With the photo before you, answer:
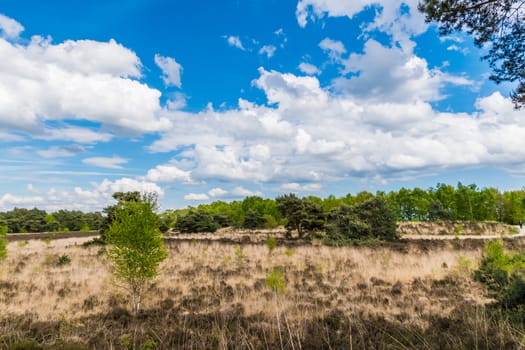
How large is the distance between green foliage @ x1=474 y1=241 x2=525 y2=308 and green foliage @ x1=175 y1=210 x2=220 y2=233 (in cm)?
3358

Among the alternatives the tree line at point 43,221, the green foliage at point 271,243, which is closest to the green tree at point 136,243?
the green foliage at point 271,243

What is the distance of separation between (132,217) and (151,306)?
2.78 meters

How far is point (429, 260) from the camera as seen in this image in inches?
554

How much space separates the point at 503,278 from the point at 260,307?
649 centimetres

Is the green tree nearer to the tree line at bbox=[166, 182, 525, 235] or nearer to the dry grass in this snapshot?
the dry grass

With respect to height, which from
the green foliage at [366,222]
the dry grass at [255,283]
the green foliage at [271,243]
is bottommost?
the dry grass at [255,283]

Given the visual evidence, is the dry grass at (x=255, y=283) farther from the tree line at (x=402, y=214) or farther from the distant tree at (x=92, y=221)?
the distant tree at (x=92, y=221)

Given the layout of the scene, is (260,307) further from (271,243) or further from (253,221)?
(253,221)

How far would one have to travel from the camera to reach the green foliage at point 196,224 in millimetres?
38375

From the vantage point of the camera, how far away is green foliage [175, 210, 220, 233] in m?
38.4

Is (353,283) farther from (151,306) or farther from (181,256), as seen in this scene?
(181,256)

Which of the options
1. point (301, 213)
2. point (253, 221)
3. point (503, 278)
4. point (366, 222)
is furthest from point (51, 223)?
point (503, 278)

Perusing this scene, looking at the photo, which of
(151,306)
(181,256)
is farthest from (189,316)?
(181,256)

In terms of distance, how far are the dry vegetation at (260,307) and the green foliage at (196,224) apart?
2283 centimetres
